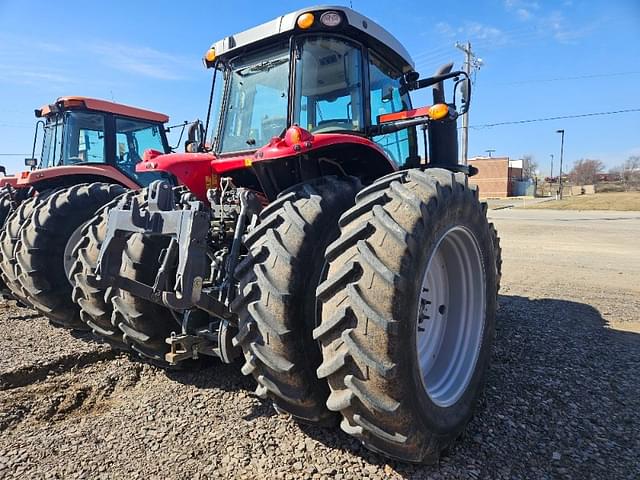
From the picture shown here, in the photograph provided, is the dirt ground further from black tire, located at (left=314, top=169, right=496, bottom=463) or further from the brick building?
the brick building

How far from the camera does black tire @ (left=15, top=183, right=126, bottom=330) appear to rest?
13.8 feet

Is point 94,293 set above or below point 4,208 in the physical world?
below

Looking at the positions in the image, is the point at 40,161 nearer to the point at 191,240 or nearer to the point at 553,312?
the point at 191,240

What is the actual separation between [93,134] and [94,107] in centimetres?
44

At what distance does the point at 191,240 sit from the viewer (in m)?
2.19

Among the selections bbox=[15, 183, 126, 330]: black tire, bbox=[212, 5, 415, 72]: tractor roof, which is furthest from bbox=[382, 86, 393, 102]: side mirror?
bbox=[15, 183, 126, 330]: black tire

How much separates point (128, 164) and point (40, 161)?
1.74m

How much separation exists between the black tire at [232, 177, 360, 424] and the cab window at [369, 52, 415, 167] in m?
1.56

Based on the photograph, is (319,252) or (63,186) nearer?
(319,252)

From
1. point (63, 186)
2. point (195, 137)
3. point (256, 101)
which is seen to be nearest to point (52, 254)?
point (195, 137)

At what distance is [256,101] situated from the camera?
3455 mm

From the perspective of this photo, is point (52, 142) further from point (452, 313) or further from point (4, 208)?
point (452, 313)

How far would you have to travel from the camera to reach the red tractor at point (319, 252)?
1928 mm

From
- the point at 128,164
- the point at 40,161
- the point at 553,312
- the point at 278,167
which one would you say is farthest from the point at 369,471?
the point at 40,161
